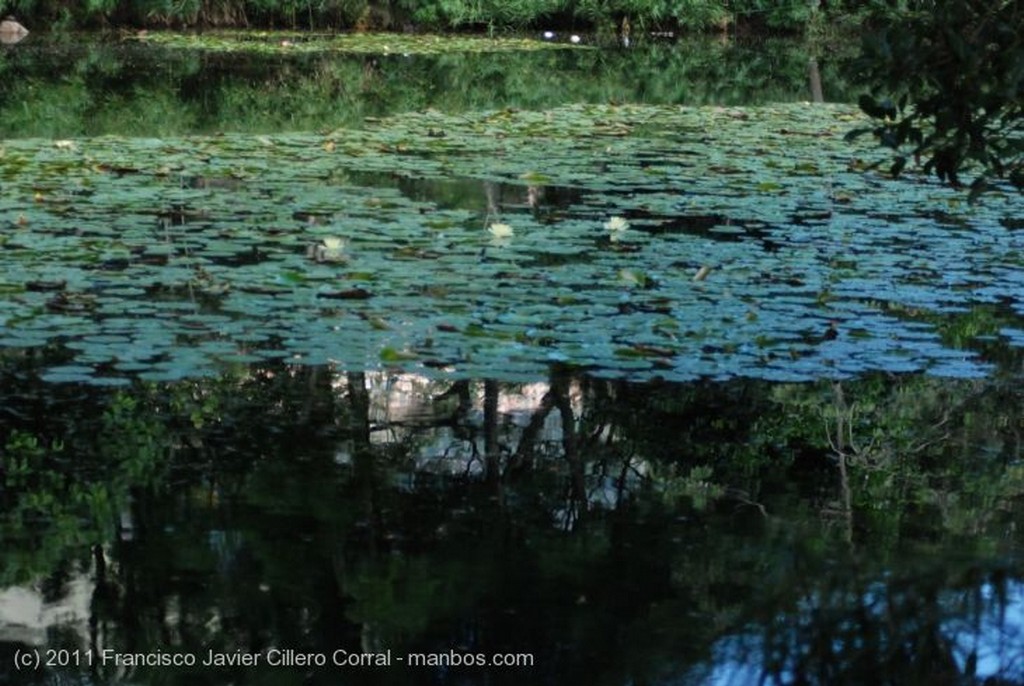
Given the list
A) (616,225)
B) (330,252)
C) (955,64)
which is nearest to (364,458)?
(955,64)

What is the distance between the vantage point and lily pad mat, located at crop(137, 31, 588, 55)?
18266 mm

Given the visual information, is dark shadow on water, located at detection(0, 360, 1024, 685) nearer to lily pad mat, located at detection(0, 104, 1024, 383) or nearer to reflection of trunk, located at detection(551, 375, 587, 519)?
reflection of trunk, located at detection(551, 375, 587, 519)

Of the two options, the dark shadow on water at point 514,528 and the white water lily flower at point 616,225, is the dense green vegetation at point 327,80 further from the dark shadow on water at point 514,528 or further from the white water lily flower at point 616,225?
the dark shadow on water at point 514,528

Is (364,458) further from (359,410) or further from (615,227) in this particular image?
(615,227)

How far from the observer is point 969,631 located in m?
2.93

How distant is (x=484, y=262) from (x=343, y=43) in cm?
1451

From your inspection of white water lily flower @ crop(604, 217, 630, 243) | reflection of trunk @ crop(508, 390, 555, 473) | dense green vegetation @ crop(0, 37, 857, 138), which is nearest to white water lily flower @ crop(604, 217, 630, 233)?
white water lily flower @ crop(604, 217, 630, 243)

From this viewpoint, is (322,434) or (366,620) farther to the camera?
(322,434)

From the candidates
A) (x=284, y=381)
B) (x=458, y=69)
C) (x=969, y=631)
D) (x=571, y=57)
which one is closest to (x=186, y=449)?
(x=284, y=381)

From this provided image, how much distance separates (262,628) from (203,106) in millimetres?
9213

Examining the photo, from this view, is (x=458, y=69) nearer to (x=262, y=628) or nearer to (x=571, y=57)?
(x=571, y=57)

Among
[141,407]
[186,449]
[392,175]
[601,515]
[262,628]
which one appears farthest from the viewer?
[392,175]

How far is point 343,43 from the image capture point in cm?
1950

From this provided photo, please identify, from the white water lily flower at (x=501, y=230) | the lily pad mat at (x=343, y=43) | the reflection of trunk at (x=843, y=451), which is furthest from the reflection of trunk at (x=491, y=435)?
the lily pad mat at (x=343, y=43)
